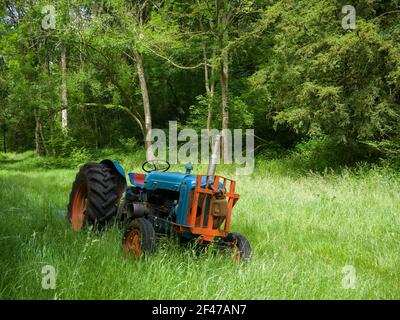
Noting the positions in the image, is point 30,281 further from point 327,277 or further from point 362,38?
point 362,38

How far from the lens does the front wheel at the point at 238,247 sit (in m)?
4.45

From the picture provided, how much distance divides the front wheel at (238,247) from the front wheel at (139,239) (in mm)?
826

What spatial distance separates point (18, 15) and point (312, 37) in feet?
62.4

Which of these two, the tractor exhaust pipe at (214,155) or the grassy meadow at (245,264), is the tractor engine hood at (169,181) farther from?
the grassy meadow at (245,264)

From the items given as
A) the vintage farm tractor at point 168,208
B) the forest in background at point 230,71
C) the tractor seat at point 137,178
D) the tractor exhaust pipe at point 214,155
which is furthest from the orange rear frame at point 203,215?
the forest in background at point 230,71

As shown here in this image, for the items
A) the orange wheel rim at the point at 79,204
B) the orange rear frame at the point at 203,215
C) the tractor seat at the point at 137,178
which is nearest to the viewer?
the orange rear frame at the point at 203,215

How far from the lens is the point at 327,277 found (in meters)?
4.11

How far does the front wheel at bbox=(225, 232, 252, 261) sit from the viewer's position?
4.45 metres

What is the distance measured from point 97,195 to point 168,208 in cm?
115

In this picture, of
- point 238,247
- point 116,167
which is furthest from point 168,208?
point 116,167

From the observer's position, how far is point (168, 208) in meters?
5.08

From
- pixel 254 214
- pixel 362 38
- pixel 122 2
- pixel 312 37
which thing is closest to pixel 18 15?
pixel 122 2

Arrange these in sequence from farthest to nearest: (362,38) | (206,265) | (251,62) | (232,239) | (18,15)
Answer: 1. (18,15)
2. (251,62)
3. (362,38)
4. (232,239)
5. (206,265)

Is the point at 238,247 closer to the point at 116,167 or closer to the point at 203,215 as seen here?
the point at 203,215
